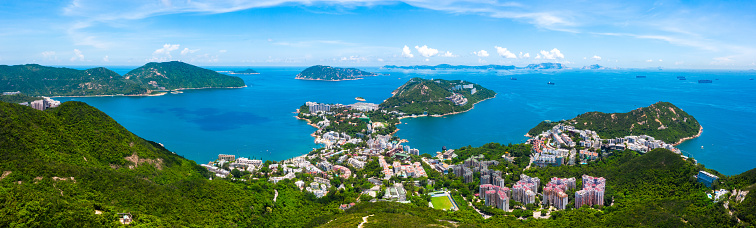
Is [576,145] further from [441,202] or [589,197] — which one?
[441,202]

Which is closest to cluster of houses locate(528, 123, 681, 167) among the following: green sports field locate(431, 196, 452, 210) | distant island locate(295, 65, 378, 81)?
green sports field locate(431, 196, 452, 210)

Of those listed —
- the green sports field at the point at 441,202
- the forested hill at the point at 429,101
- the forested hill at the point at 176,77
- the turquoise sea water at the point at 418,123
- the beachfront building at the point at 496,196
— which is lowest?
the green sports field at the point at 441,202

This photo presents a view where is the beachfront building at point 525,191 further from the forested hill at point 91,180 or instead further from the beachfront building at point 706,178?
the forested hill at point 91,180

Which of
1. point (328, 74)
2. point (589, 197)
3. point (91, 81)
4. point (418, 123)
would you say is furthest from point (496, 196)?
point (328, 74)

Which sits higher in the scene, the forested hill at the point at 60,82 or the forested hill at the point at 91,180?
the forested hill at the point at 60,82

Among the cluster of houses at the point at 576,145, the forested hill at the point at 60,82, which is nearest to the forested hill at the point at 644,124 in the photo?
the cluster of houses at the point at 576,145

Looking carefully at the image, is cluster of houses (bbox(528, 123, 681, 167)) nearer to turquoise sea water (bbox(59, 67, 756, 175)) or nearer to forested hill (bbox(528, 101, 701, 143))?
forested hill (bbox(528, 101, 701, 143))
